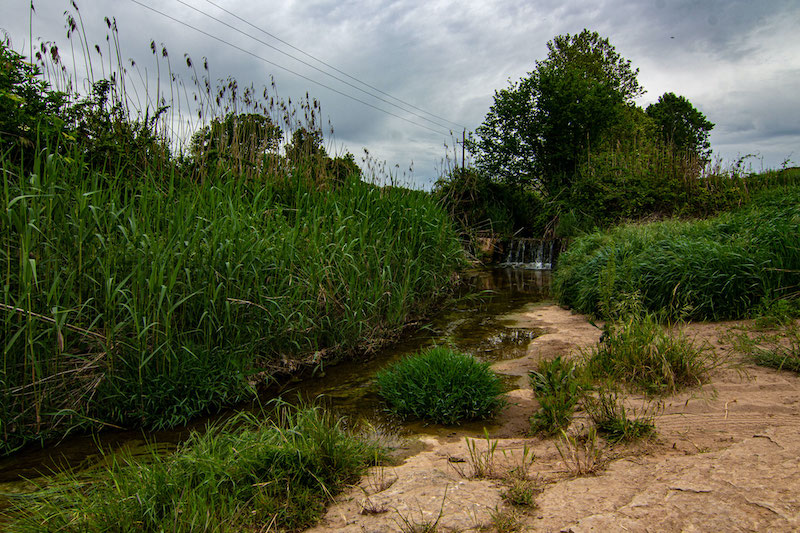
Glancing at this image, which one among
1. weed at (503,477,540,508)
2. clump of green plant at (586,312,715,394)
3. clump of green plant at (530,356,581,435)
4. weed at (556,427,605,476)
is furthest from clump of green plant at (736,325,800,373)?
weed at (503,477,540,508)

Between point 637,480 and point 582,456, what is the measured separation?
31 centimetres

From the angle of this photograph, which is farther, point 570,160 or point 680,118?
point 680,118

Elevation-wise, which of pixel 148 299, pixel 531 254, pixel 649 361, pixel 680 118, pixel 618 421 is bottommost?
pixel 618 421

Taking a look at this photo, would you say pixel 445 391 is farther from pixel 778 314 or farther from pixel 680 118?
pixel 680 118

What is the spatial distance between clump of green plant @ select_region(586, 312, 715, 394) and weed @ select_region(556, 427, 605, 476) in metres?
0.87

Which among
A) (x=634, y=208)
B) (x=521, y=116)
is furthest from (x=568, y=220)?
(x=521, y=116)

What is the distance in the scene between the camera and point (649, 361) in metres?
2.88

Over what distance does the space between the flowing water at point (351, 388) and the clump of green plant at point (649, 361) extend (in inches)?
29.7

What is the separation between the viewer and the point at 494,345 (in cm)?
452

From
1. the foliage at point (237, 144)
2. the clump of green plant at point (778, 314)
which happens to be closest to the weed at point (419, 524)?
the clump of green plant at point (778, 314)

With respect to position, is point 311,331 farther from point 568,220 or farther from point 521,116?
point 521,116

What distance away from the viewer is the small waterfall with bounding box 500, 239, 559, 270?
43.8 feet

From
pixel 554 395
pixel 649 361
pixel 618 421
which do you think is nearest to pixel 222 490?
pixel 618 421

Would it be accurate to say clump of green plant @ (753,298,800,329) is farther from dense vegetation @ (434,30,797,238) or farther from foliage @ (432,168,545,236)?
foliage @ (432,168,545,236)
